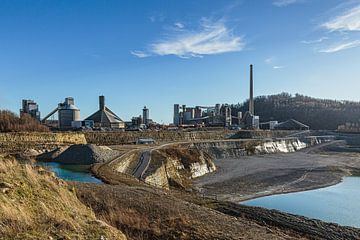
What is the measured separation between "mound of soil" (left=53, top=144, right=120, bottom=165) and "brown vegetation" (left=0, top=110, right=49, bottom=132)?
1318 centimetres

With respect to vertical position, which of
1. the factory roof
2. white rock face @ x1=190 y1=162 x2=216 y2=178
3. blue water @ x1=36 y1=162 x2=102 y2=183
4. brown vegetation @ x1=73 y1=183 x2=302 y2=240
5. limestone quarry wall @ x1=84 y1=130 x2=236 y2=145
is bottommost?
white rock face @ x1=190 y1=162 x2=216 y2=178

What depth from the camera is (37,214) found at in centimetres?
852

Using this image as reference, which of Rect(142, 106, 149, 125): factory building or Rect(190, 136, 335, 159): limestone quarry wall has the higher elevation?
Rect(142, 106, 149, 125): factory building

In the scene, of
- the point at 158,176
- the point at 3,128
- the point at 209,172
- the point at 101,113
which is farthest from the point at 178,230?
the point at 101,113

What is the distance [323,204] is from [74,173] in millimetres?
22382

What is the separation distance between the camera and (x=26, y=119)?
50.5m

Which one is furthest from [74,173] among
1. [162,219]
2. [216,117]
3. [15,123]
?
[216,117]

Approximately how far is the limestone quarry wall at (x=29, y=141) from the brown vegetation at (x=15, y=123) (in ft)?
15.5

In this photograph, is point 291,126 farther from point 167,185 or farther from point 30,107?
point 167,185

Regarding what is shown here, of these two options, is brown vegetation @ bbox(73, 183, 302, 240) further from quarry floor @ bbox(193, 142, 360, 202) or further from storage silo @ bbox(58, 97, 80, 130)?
storage silo @ bbox(58, 97, 80, 130)

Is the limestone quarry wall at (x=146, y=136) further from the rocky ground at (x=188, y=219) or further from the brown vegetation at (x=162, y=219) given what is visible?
the brown vegetation at (x=162, y=219)

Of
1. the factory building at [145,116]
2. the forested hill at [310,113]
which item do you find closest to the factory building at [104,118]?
the factory building at [145,116]

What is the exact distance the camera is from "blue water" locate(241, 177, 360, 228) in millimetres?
24078

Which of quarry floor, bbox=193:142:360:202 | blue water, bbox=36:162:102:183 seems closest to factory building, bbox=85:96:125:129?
quarry floor, bbox=193:142:360:202
